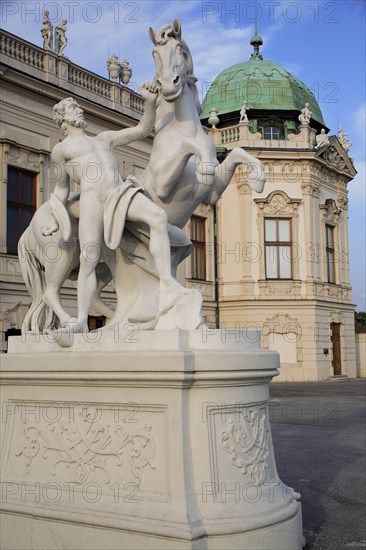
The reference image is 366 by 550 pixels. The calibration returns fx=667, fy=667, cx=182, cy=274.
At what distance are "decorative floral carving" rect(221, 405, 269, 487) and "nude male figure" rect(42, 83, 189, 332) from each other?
0.81 meters

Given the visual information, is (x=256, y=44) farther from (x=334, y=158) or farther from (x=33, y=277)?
(x=33, y=277)

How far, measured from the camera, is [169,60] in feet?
13.7

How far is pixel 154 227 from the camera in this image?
13.1 ft

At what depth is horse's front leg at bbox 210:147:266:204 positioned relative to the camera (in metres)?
4.08

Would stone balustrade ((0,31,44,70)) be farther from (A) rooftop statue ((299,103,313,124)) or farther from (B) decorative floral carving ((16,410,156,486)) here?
(B) decorative floral carving ((16,410,156,486))

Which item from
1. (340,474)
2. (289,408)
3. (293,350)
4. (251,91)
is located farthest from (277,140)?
(340,474)

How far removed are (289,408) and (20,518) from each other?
31.2 feet

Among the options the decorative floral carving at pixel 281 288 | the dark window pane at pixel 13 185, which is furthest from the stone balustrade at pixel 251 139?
the dark window pane at pixel 13 185

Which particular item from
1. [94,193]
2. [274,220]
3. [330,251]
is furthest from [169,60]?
[330,251]

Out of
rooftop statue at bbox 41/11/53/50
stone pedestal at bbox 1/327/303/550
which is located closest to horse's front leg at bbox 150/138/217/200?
stone pedestal at bbox 1/327/303/550

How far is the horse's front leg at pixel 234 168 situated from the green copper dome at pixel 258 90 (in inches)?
865

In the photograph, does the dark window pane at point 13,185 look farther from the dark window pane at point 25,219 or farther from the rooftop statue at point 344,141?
the rooftop statue at point 344,141

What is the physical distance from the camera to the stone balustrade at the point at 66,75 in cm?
1589

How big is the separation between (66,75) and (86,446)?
15.0 meters
